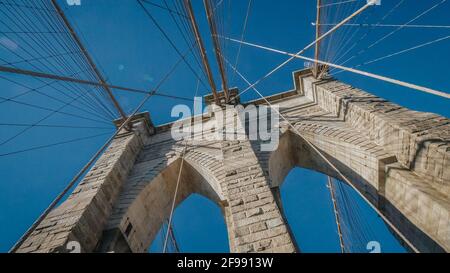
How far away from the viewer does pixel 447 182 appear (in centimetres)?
354

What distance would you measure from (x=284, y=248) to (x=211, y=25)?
5.41 metres

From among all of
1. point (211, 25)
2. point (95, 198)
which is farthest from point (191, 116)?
point (95, 198)

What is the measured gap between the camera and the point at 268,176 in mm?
5445

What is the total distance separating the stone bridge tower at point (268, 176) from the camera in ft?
11.8

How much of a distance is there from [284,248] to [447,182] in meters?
2.70

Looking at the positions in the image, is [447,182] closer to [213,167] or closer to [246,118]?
[213,167]

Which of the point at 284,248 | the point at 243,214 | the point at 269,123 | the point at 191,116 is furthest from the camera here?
the point at 191,116

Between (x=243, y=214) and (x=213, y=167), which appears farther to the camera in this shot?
(x=213, y=167)

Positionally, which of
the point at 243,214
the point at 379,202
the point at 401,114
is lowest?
the point at 379,202

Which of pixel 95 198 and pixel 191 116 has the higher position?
pixel 191 116

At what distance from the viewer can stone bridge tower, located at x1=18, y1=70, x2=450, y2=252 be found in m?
3.58
